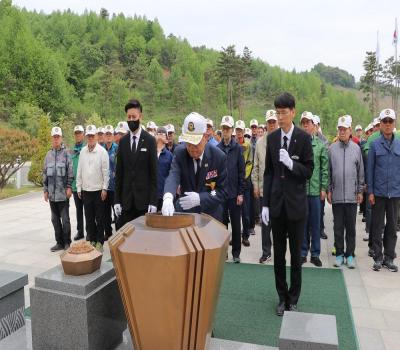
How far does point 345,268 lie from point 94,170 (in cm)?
360

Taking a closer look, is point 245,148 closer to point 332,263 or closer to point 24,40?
point 332,263

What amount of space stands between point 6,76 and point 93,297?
132 ft

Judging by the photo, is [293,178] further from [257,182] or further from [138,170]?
[257,182]

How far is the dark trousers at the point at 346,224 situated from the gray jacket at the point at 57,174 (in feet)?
12.2

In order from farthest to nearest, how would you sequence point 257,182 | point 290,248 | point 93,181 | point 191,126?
point 257,182 < point 93,181 < point 290,248 < point 191,126

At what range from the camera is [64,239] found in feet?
19.6

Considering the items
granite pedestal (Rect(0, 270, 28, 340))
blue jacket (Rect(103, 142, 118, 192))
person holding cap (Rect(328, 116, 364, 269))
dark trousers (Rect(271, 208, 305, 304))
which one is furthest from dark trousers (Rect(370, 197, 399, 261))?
granite pedestal (Rect(0, 270, 28, 340))

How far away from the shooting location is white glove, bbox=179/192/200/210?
2879 millimetres

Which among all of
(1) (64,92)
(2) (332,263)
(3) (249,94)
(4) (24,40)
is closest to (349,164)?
(2) (332,263)

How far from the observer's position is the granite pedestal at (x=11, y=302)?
9.62 ft

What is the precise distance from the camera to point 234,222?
5.27 metres

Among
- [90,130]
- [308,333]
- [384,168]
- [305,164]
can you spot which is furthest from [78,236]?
[308,333]

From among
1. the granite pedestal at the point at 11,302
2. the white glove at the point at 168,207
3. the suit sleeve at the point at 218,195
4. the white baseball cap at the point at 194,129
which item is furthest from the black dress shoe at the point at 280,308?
the granite pedestal at the point at 11,302

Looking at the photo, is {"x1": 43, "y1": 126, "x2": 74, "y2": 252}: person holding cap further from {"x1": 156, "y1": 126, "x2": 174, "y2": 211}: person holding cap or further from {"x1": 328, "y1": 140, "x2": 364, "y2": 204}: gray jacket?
{"x1": 328, "y1": 140, "x2": 364, "y2": 204}: gray jacket
